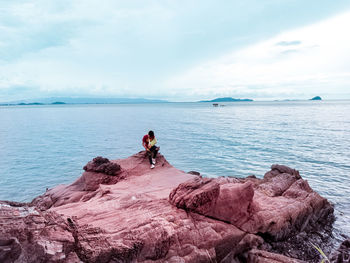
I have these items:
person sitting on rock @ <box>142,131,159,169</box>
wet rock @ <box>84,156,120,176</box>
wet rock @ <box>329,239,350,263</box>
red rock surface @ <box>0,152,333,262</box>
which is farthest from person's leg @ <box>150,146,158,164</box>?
wet rock @ <box>329,239,350,263</box>

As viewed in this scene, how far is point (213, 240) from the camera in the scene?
5.89 meters

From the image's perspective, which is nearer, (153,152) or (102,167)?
(102,167)

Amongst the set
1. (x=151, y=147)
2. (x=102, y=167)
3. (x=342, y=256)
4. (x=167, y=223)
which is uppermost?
(x=151, y=147)

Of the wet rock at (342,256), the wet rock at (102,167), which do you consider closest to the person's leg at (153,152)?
the wet rock at (102,167)

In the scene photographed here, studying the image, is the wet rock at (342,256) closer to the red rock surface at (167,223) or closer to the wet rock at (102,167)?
the red rock surface at (167,223)

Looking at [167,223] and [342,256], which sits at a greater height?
[167,223]

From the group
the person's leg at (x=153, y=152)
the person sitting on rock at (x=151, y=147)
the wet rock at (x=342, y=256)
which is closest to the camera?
the wet rock at (x=342, y=256)

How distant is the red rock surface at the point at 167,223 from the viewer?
4.24 metres

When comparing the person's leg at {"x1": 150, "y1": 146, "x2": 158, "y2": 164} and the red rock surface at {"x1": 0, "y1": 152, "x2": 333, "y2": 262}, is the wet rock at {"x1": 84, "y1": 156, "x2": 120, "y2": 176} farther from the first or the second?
the person's leg at {"x1": 150, "y1": 146, "x2": 158, "y2": 164}

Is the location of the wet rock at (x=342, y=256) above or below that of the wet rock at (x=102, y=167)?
below

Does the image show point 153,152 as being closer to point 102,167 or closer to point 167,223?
point 102,167

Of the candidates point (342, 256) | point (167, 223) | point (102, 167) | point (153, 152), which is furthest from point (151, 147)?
point (342, 256)

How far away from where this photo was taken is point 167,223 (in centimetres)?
573

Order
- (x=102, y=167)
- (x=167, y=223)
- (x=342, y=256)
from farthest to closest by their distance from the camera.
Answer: (x=102, y=167) → (x=342, y=256) → (x=167, y=223)
